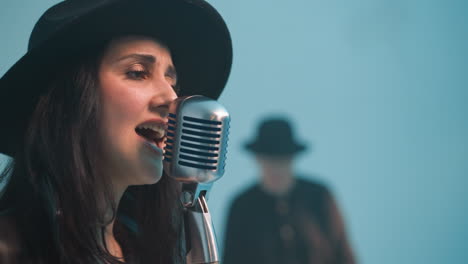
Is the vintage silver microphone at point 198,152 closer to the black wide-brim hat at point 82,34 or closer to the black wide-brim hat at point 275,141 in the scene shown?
the black wide-brim hat at point 82,34

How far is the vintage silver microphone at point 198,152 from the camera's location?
3.47 feet

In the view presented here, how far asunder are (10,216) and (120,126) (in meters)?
0.30

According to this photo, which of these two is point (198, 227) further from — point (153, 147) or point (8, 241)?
point (8, 241)

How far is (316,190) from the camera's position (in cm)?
337

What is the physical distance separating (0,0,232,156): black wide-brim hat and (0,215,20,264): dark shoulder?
0.84ft

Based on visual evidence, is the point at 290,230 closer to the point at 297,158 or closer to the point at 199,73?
the point at 297,158

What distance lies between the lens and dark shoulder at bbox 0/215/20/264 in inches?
41.0

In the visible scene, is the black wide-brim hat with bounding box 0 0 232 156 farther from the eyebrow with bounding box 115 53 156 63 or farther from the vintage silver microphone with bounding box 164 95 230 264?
the vintage silver microphone with bounding box 164 95 230 264

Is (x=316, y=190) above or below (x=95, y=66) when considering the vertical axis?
below

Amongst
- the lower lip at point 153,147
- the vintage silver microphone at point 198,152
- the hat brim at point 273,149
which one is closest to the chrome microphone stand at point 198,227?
the vintage silver microphone at point 198,152

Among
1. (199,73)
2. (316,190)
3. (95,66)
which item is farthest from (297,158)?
(95,66)

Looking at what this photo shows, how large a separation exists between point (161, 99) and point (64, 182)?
0.94 feet

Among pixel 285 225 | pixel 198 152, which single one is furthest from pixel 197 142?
pixel 285 225

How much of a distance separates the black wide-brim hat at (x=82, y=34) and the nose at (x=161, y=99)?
17 centimetres
